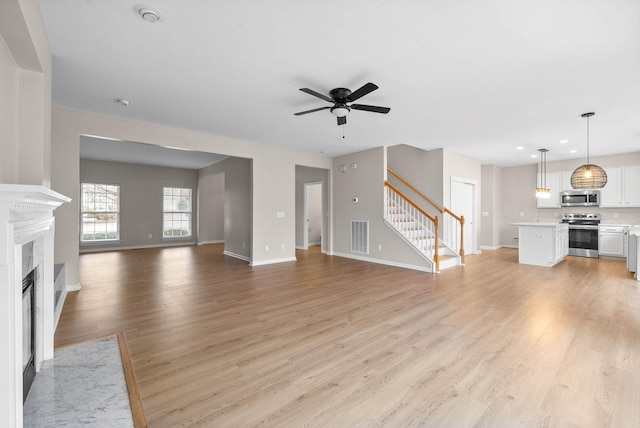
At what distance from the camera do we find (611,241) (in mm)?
7203

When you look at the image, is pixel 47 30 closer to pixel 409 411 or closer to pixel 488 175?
pixel 409 411

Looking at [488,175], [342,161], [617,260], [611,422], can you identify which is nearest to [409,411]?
[611,422]

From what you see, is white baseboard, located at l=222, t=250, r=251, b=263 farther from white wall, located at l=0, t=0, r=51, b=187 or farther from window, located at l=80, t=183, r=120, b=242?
white wall, located at l=0, t=0, r=51, b=187

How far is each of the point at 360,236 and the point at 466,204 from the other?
3145mm

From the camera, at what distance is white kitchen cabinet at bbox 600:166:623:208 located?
731 centimetres

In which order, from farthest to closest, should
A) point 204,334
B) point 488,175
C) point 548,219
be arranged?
point 488,175, point 548,219, point 204,334

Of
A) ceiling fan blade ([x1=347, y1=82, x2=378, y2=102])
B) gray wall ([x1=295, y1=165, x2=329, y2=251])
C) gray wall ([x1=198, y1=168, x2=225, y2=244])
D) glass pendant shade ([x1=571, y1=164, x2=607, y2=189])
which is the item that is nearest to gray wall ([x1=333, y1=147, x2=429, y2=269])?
gray wall ([x1=295, y1=165, x2=329, y2=251])

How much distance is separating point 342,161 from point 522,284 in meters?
4.77

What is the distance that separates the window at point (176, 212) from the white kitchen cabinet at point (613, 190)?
12355 millimetres

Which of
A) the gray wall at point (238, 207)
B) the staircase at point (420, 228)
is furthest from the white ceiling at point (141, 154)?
the staircase at point (420, 228)

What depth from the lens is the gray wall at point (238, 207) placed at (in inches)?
281

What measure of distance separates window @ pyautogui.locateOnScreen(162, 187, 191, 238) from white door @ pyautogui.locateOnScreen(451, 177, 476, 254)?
28.4ft

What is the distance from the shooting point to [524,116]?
4543 mm

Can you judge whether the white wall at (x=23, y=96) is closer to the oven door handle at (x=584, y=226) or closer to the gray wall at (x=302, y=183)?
the gray wall at (x=302, y=183)
